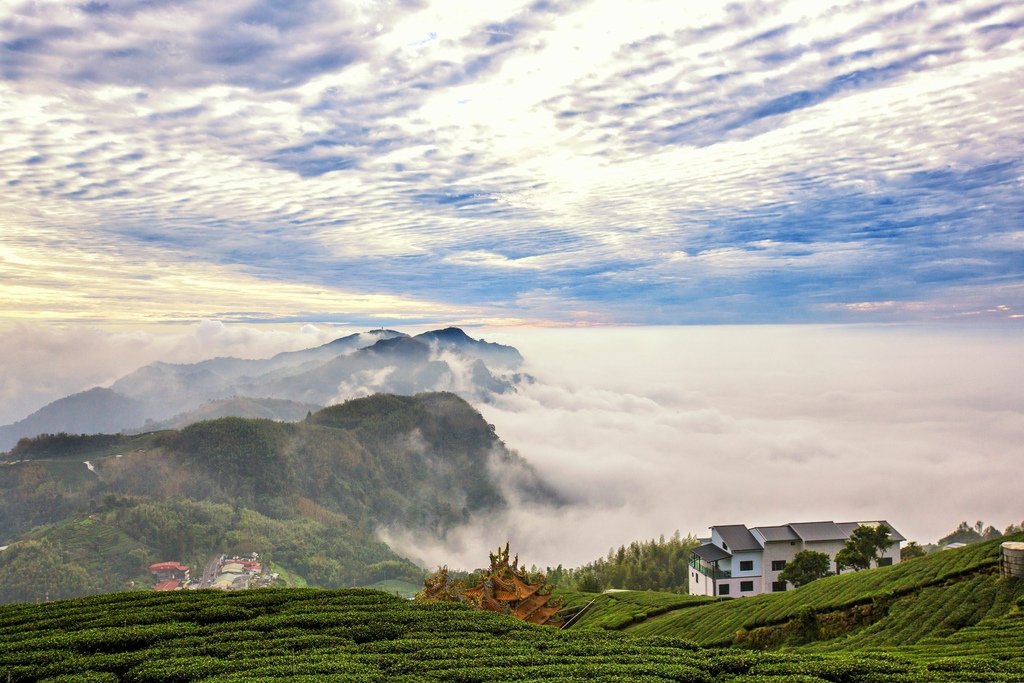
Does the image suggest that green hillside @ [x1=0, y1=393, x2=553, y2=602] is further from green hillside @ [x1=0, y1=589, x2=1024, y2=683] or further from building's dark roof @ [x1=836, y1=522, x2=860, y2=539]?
green hillside @ [x1=0, y1=589, x2=1024, y2=683]

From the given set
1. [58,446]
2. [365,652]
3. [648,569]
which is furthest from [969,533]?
[58,446]

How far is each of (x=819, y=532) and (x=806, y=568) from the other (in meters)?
8.95

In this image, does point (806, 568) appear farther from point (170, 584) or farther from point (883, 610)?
point (170, 584)

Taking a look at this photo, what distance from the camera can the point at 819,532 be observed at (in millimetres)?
63750

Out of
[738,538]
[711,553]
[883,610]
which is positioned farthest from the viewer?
[711,553]

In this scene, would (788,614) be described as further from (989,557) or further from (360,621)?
(360,621)

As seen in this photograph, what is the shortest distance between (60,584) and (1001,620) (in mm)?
137326

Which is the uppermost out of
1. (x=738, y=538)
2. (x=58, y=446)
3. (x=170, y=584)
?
(x=58, y=446)

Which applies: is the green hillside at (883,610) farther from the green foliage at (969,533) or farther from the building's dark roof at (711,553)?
the green foliage at (969,533)

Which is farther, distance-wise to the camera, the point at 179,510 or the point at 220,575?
the point at 179,510

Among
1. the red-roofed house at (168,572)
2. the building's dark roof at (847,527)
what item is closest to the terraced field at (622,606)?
the building's dark roof at (847,527)

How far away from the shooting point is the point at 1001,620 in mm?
26797

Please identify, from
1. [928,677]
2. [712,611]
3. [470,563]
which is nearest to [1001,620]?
[928,677]

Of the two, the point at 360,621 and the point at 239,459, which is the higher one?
the point at 239,459
